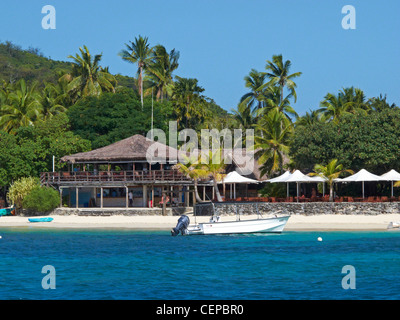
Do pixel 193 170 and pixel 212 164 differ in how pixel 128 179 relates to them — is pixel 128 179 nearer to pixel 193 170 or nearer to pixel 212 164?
pixel 193 170

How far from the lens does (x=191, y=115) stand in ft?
218

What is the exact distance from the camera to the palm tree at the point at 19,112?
59.4m

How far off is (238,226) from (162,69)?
37.8 meters

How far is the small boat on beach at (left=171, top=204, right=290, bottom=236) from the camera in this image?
36.7m

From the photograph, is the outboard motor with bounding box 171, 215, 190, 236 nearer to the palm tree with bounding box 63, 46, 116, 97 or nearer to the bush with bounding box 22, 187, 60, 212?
the bush with bounding box 22, 187, 60, 212

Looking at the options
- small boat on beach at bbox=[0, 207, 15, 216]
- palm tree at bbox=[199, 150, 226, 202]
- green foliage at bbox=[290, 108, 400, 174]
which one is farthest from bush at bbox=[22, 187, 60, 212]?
green foliage at bbox=[290, 108, 400, 174]

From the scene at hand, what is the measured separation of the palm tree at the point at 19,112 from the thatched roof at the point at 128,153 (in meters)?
11.8

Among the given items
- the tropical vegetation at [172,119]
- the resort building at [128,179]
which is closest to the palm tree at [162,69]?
the tropical vegetation at [172,119]

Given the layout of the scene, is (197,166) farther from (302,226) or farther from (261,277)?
(261,277)

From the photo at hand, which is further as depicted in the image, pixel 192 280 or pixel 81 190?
pixel 81 190

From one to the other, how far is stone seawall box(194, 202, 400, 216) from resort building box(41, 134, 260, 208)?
3.30m

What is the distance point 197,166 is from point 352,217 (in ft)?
37.3

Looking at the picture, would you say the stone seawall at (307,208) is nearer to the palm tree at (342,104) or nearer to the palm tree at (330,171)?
the palm tree at (330,171)
